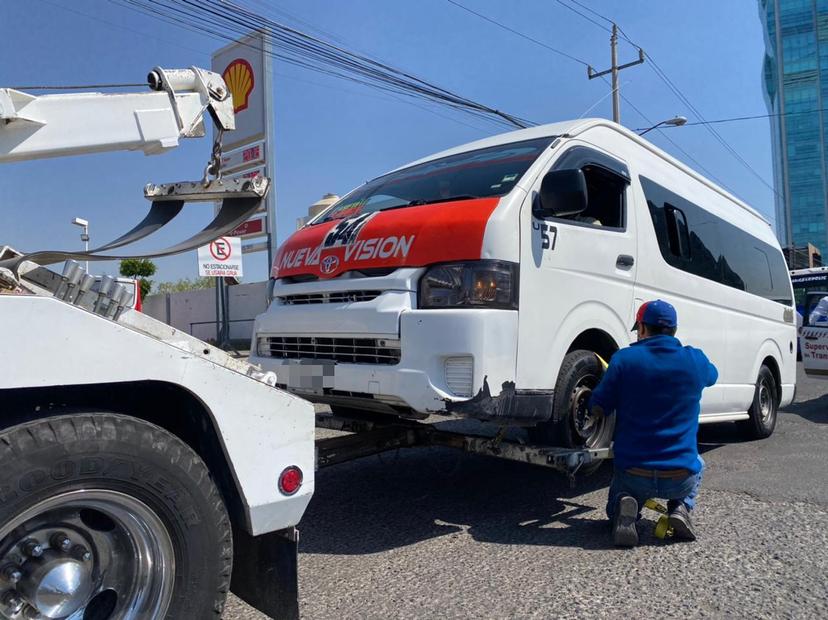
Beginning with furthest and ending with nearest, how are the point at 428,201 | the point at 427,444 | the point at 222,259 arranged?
the point at 222,259 < the point at 427,444 < the point at 428,201

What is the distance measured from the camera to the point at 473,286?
3520 mm

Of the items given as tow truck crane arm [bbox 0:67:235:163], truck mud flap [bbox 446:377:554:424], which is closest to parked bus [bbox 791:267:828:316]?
truck mud flap [bbox 446:377:554:424]

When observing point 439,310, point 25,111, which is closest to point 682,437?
point 439,310

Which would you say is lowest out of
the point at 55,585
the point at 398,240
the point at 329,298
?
the point at 55,585

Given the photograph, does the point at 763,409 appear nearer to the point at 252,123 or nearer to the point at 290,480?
the point at 290,480

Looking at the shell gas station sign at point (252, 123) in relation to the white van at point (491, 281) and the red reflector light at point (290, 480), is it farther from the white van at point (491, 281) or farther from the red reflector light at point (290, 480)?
the red reflector light at point (290, 480)

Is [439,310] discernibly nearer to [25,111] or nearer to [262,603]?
Answer: [262,603]

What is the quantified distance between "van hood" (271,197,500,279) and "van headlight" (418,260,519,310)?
0.06m

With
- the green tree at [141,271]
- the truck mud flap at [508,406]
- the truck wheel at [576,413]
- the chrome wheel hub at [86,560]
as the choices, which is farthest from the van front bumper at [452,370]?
the green tree at [141,271]

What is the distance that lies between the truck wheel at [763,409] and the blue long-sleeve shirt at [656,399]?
3541mm

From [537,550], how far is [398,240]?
6.26 feet

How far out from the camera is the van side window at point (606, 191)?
177 inches

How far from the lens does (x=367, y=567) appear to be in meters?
3.38

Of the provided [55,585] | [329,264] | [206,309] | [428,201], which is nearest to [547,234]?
[428,201]
